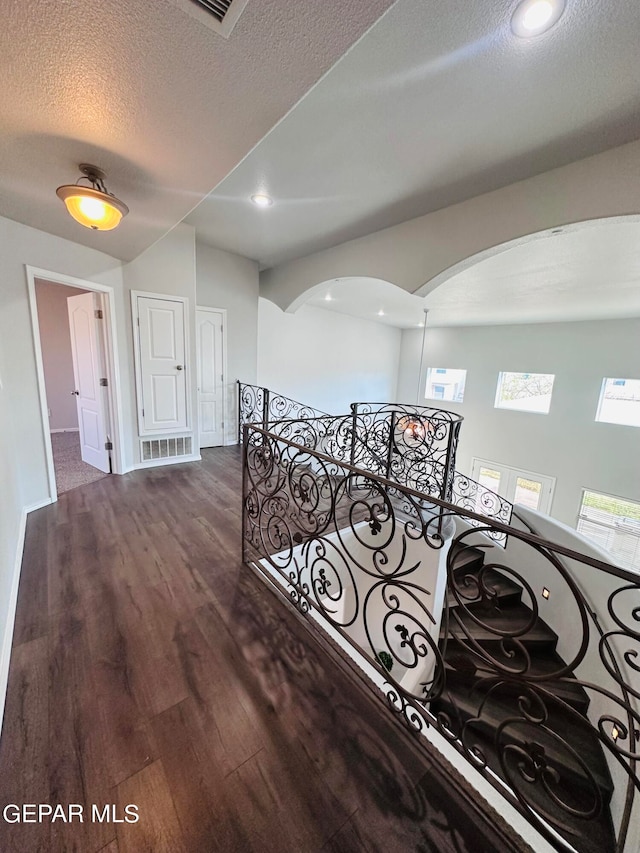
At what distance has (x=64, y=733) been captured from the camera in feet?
4.27

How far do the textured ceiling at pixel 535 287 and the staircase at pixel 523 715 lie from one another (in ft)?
8.88

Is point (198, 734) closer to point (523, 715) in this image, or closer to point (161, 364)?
point (523, 715)

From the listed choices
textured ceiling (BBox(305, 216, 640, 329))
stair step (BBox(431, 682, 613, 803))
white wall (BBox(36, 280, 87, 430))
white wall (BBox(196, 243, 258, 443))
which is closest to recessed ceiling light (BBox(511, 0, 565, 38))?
textured ceiling (BBox(305, 216, 640, 329))

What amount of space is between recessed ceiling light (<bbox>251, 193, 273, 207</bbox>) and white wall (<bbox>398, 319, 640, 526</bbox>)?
729 cm

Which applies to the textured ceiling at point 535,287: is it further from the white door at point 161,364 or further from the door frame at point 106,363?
the door frame at point 106,363

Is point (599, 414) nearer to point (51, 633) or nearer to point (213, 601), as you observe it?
point (213, 601)

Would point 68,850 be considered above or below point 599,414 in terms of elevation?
below

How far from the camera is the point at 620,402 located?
22.5 ft

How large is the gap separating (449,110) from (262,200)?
192 centimetres

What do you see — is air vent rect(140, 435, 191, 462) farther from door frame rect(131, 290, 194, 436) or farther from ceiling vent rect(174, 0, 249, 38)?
ceiling vent rect(174, 0, 249, 38)

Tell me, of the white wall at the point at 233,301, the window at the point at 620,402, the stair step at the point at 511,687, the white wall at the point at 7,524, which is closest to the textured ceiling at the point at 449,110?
the white wall at the point at 233,301

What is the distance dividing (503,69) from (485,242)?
1.20 metres

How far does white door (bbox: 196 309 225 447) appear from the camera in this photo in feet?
16.5

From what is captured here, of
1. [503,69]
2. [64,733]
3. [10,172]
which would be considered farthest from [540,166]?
[64,733]
